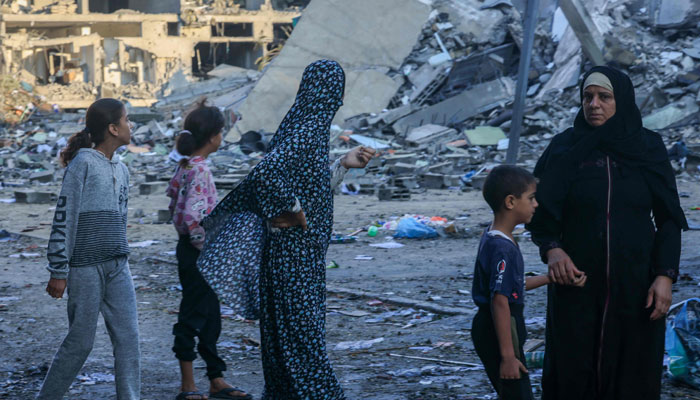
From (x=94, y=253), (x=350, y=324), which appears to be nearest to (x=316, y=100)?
(x=94, y=253)

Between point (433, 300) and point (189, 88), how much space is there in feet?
82.1

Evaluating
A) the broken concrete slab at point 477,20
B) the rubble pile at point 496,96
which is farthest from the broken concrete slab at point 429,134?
the broken concrete slab at point 477,20

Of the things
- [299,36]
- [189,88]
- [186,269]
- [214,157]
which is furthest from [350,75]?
[186,269]

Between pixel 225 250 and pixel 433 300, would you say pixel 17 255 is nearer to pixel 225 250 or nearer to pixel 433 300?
pixel 433 300

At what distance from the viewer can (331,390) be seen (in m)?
3.07

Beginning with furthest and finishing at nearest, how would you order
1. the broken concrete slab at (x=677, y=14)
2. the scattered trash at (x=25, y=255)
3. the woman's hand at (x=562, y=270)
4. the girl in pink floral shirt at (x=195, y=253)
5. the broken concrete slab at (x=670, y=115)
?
the broken concrete slab at (x=677, y=14) < the broken concrete slab at (x=670, y=115) < the scattered trash at (x=25, y=255) < the girl in pink floral shirt at (x=195, y=253) < the woman's hand at (x=562, y=270)

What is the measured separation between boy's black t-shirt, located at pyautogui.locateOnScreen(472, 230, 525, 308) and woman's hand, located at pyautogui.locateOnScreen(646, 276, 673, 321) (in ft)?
1.42

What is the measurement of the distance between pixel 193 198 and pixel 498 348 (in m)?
1.71

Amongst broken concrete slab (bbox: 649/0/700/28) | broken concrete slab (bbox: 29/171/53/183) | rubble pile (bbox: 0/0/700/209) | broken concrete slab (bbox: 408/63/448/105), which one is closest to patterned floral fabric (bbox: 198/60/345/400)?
rubble pile (bbox: 0/0/700/209)

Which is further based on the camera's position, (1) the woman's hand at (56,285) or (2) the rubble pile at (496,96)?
(2) the rubble pile at (496,96)

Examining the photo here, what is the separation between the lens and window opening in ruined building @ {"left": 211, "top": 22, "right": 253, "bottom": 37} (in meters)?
32.7

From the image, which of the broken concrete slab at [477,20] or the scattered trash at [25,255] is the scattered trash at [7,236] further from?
the broken concrete slab at [477,20]

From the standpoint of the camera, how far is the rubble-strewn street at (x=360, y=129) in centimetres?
482

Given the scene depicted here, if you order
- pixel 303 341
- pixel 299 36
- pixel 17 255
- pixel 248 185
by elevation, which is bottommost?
pixel 17 255
